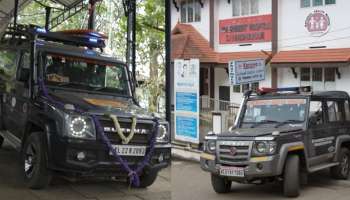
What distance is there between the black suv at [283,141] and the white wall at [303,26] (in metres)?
9.69

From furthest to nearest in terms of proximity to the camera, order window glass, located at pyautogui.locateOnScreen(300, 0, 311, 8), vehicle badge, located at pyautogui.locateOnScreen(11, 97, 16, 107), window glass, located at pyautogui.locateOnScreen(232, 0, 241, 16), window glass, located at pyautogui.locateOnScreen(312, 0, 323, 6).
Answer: window glass, located at pyautogui.locateOnScreen(232, 0, 241, 16), window glass, located at pyautogui.locateOnScreen(300, 0, 311, 8), window glass, located at pyautogui.locateOnScreen(312, 0, 323, 6), vehicle badge, located at pyautogui.locateOnScreen(11, 97, 16, 107)

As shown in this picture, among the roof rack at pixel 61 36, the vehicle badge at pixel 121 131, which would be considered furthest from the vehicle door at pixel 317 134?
the vehicle badge at pixel 121 131

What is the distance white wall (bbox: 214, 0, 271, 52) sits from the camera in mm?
24578

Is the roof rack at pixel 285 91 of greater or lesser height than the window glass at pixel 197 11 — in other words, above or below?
below

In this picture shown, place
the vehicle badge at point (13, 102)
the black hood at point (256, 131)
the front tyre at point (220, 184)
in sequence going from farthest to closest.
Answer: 1. the front tyre at point (220, 184)
2. the black hood at point (256, 131)
3. the vehicle badge at point (13, 102)

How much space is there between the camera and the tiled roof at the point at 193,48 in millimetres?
26305

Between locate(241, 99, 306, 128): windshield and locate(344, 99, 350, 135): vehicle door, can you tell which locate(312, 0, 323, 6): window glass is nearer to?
locate(344, 99, 350, 135): vehicle door

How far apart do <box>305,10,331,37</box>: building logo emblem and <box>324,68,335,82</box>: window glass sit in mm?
1515

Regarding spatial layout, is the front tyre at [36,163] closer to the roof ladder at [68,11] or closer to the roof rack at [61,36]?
the roof rack at [61,36]

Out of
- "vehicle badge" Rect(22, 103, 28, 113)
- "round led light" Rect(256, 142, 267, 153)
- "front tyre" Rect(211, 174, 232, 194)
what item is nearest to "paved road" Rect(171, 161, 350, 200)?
"front tyre" Rect(211, 174, 232, 194)

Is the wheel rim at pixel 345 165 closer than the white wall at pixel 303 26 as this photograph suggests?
Yes

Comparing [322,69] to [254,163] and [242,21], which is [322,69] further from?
[254,163]

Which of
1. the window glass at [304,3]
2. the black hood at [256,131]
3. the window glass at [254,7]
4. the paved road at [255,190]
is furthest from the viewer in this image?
the window glass at [254,7]

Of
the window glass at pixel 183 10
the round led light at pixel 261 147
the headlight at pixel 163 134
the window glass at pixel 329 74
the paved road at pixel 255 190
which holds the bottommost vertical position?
the paved road at pixel 255 190
